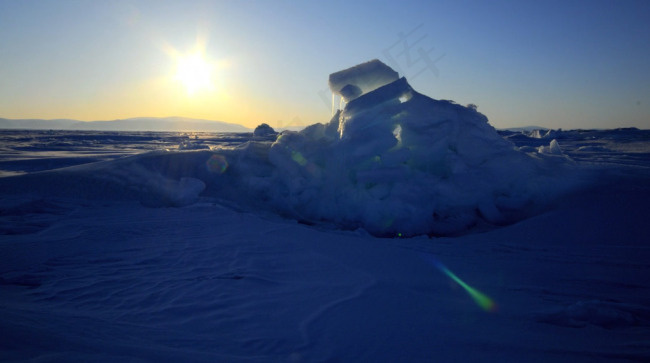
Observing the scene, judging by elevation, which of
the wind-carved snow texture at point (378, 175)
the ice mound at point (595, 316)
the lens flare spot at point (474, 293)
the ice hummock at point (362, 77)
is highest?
the ice hummock at point (362, 77)

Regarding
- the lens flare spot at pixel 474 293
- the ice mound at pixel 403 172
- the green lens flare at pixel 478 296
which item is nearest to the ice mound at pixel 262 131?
the ice mound at pixel 403 172

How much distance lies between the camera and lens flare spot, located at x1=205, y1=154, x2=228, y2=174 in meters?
6.73

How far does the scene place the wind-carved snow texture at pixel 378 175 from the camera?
205 inches

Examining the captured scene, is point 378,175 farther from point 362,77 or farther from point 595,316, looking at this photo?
point 595,316

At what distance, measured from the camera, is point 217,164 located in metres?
6.80

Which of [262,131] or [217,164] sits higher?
[262,131]

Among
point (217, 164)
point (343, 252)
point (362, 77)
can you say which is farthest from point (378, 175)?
point (217, 164)

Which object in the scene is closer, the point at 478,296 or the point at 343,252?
the point at 478,296

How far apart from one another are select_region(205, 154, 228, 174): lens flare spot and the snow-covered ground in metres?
0.03

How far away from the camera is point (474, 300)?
2.36m

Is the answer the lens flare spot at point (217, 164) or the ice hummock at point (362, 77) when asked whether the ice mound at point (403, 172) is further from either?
the lens flare spot at point (217, 164)

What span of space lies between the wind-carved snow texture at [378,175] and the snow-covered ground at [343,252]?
0.03m

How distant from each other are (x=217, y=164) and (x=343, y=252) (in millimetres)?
4374

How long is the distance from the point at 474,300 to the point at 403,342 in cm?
89
